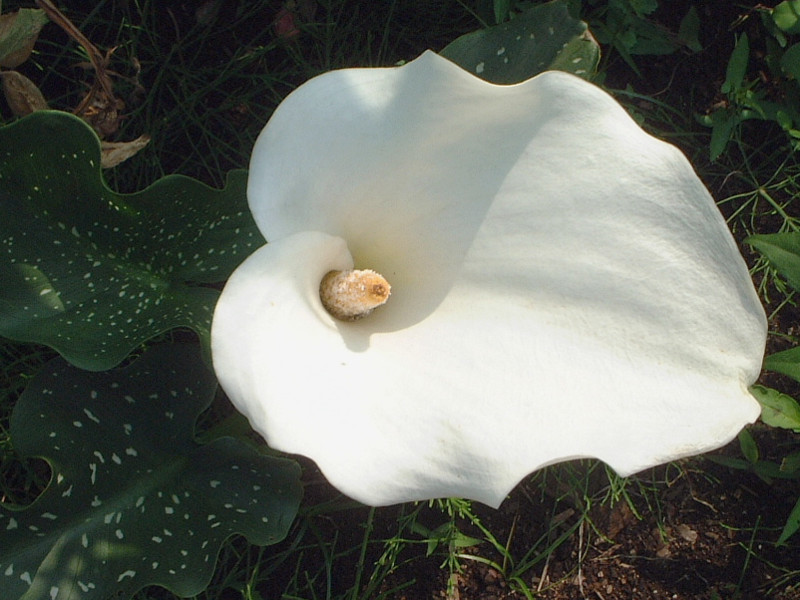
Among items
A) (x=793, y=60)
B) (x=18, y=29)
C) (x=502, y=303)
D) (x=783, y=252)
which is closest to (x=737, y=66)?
(x=793, y=60)

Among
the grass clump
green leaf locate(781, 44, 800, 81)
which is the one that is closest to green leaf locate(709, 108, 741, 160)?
the grass clump

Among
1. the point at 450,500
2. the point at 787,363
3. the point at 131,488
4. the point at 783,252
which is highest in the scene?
the point at 783,252

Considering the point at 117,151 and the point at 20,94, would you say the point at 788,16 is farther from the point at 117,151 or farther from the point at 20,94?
the point at 20,94

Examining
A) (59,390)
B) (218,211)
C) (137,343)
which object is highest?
(218,211)

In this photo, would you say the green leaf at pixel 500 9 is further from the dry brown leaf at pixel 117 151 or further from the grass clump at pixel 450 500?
the dry brown leaf at pixel 117 151

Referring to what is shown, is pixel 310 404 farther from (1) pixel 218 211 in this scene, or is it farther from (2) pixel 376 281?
(1) pixel 218 211

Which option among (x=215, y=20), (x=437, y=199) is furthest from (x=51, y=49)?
(x=437, y=199)
